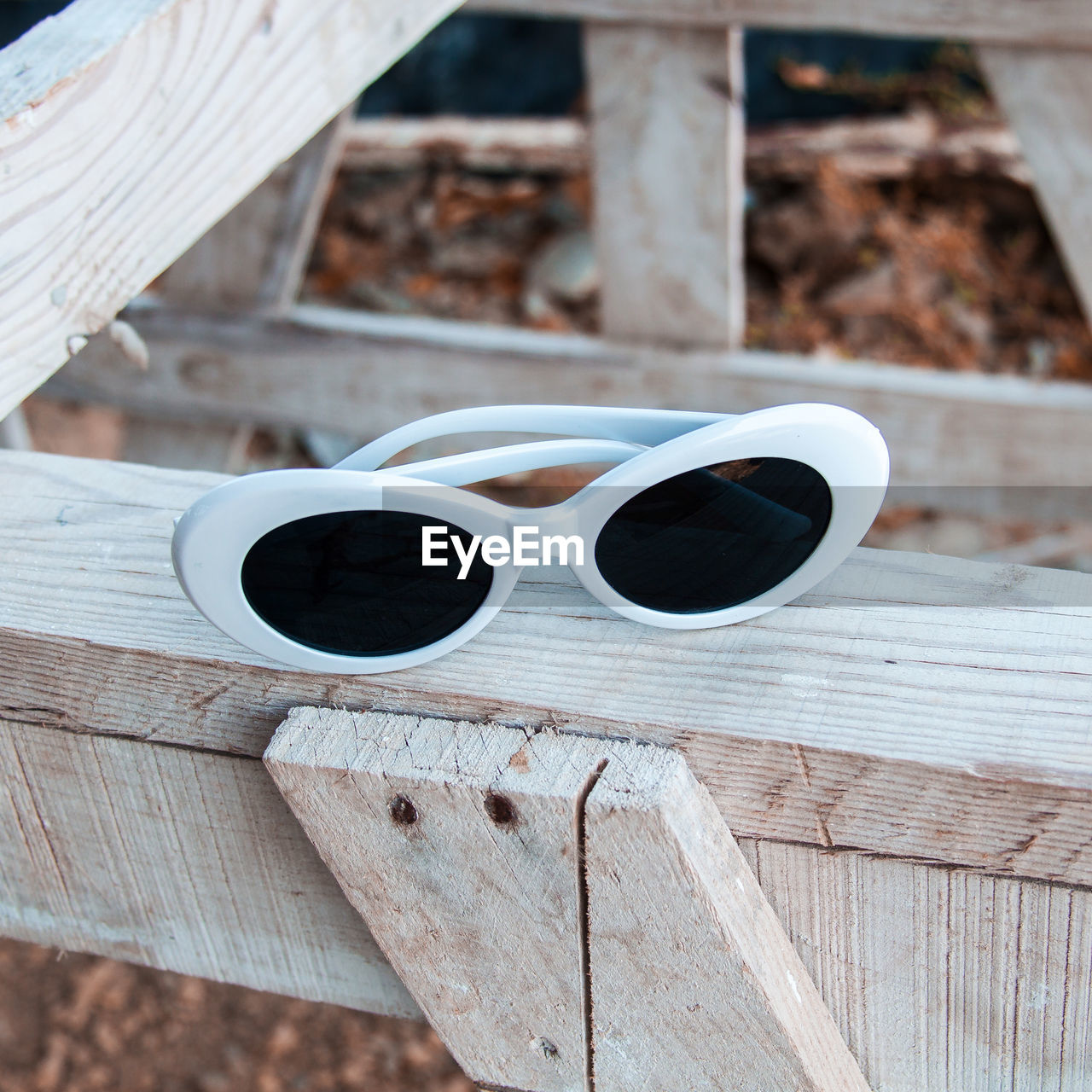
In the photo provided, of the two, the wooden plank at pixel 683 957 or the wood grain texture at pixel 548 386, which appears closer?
the wooden plank at pixel 683 957

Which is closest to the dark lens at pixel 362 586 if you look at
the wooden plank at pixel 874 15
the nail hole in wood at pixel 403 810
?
the nail hole in wood at pixel 403 810

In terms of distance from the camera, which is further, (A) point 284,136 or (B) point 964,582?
(A) point 284,136

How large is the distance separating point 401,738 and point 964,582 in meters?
0.40

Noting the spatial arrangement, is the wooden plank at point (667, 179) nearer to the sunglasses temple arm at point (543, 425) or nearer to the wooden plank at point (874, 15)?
the wooden plank at point (874, 15)

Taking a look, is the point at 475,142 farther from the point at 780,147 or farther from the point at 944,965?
the point at 944,965

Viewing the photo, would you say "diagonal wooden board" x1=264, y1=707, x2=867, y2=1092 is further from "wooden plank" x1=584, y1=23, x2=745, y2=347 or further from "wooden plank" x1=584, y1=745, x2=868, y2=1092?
"wooden plank" x1=584, y1=23, x2=745, y2=347

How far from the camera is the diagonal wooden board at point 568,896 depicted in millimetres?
606

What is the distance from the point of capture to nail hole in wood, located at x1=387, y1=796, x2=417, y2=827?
2.08ft

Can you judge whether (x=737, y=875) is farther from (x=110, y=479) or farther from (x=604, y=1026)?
(x=110, y=479)

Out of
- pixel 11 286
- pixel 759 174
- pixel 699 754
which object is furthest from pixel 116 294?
pixel 759 174

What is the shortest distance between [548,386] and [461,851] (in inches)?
64.1

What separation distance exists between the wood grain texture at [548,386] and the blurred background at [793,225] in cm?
84

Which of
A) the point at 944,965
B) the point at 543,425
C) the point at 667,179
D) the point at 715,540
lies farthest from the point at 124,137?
the point at 667,179

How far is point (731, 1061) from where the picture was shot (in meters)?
0.66
